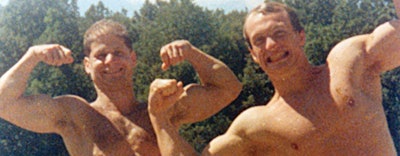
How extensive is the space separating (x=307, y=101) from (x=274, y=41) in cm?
41

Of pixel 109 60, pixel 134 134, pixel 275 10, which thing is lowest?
pixel 134 134

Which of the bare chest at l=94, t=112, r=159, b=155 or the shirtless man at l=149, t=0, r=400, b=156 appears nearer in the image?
the shirtless man at l=149, t=0, r=400, b=156

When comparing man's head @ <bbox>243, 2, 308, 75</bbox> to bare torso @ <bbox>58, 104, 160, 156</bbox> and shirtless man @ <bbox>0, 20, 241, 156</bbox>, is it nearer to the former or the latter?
shirtless man @ <bbox>0, 20, 241, 156</bbox>

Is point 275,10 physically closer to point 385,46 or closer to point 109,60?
point 385,46

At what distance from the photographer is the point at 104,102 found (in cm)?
494

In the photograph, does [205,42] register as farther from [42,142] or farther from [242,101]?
[42,142]

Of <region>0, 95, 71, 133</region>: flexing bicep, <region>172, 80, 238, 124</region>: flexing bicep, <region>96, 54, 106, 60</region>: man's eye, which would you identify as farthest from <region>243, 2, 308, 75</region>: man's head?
<region>0, 95, 71, 133</region>: flexing bicep

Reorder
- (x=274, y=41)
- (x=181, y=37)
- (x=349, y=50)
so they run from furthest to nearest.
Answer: (x=181, y=37) → (x=274, y=41) → (x=349, y=50)

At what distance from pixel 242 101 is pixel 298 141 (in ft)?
44.1

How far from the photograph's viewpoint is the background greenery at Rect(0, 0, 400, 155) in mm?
17469


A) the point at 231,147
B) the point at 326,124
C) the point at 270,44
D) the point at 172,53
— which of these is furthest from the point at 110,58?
the point at 326,124

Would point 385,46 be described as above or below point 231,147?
above

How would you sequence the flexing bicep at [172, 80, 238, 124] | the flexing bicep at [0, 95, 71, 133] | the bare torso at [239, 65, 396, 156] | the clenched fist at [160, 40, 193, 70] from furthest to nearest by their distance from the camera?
the flexing bicep at [172, 80, 238, 124] < the flexing bicep at [0, 95, 71, 133] < the clenched fist at [160, 40, 193, 70] < the bare torso at [239, 65, 396, 156]

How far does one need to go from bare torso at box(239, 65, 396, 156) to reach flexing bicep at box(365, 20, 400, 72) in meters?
0.14
